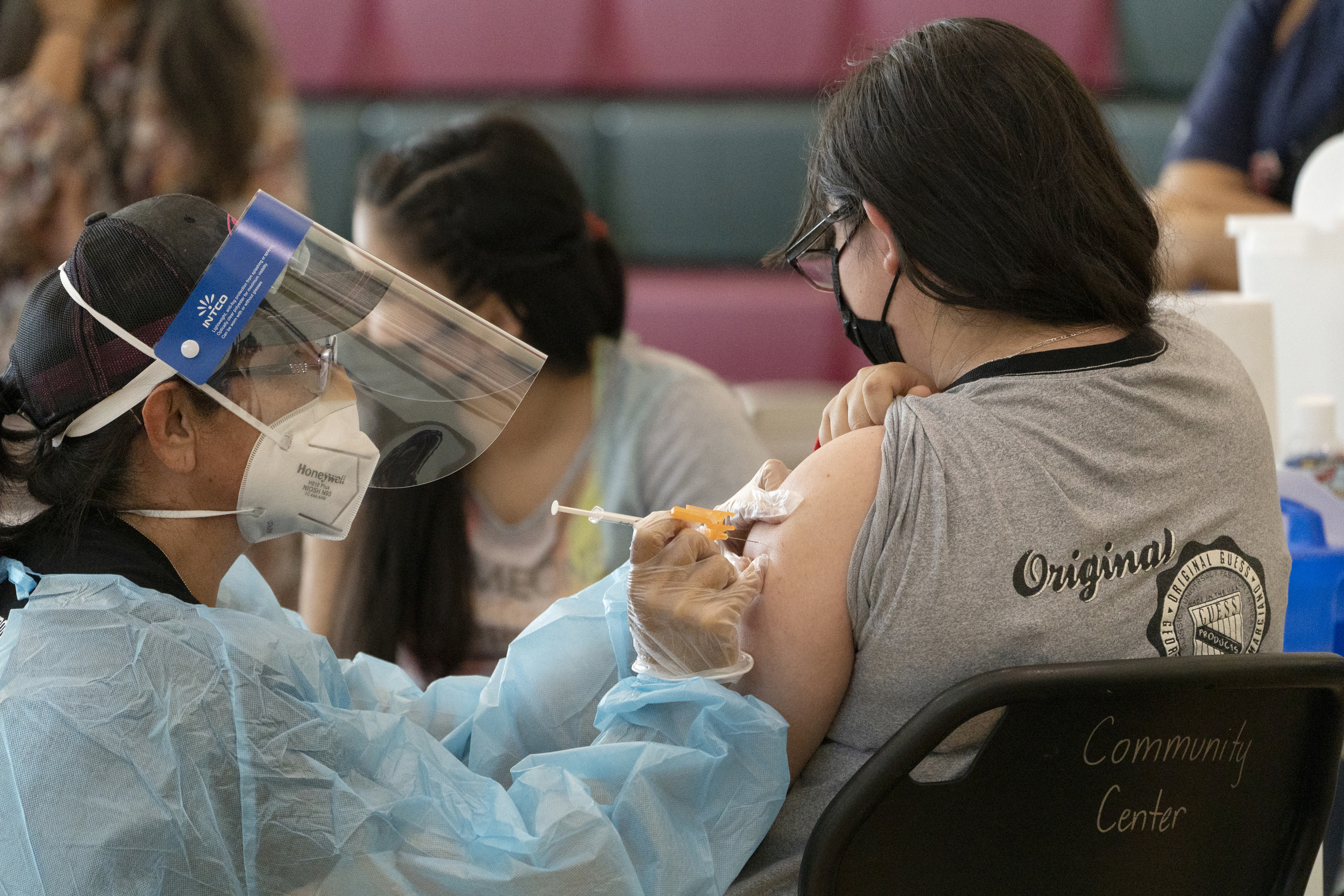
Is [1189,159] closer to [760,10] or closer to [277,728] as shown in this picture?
[760,10]

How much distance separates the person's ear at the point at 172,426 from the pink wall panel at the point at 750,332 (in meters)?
2.24

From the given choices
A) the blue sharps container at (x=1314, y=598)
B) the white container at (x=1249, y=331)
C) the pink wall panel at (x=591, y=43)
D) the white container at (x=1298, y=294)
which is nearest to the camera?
the blue sharps container at (x=1314, y=598)

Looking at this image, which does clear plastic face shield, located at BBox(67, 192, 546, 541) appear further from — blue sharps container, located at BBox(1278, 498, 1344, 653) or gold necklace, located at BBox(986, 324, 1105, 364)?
blue sharps container, located at BBox(1278, 498, 1344, 653)

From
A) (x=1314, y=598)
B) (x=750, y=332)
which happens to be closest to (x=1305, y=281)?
(x=1314, y=598)

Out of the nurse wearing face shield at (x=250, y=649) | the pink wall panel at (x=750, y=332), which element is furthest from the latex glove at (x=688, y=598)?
the pink wall panel at (x=750, y=332)

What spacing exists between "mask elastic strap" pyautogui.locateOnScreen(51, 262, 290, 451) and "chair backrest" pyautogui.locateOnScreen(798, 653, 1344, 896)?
61cm

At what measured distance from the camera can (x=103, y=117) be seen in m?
2.68

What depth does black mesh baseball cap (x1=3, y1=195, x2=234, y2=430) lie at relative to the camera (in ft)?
3.11

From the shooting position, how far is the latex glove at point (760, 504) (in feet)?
3.11

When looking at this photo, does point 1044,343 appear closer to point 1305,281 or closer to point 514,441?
point 1305,281

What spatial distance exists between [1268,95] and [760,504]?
2112 millimetres

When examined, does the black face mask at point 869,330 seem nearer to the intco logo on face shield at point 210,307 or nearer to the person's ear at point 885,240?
the person's ear at point 885,240

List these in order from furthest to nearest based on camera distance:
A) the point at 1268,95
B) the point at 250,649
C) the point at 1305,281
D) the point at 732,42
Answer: the point at 732,42 → the point at 1268,95 → the point at 1305,281 → the point at 250,649

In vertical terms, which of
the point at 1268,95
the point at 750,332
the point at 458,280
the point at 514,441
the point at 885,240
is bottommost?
the point at 750,332
